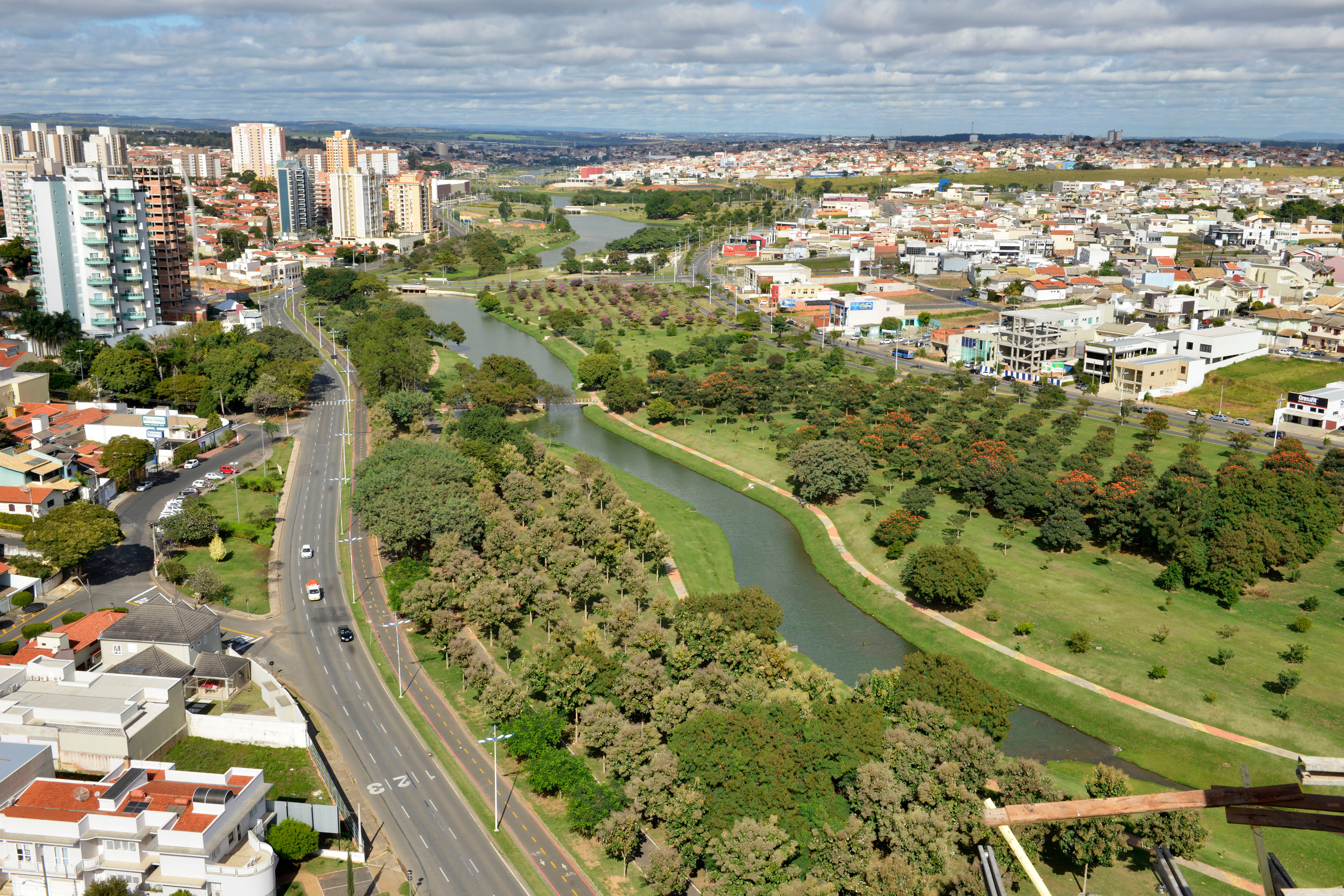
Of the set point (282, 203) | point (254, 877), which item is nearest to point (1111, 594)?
point (254, 877)

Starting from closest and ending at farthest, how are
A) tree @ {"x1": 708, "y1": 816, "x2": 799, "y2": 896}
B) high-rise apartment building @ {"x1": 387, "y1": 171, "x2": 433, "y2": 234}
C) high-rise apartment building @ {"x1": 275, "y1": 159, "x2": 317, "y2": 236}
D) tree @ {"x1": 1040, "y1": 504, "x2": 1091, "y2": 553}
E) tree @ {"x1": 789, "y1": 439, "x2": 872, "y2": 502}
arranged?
tree @ {"x1": 708, "y1": 816, "x2": 799, "y2": 896}
tree @ {"x1": 1040, "y1": 504, "x2": 1091, "y2": 553}
tree @ {"x1": 789, "y1": 439, "x2": 872, "y2": 502}
high-rise apartment building @ {"x1": 275, "y1": 159, "x2": 317, "y2": 236}
high-rise apartment building @ {"x1": 387, "y1": 171, "x2": 433, "y2": 234}

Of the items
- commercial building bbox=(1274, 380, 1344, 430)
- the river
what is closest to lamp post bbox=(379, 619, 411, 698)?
commercial building bbox=(1274, 380, 1344, 430)

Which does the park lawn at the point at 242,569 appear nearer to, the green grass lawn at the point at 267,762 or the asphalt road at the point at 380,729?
the asphalt road at the point at 380,729

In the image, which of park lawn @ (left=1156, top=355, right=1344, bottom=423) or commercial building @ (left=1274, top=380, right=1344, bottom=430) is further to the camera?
park lawn @ (left=1156, top=355, right=1344, bottom=423)

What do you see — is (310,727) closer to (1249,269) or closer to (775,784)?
(775,784)

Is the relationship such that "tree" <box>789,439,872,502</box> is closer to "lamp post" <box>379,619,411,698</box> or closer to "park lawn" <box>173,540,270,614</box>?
"lamp post" <box>379,619,411,698</box>

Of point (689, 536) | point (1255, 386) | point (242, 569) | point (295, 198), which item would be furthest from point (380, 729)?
point (295, 198)
